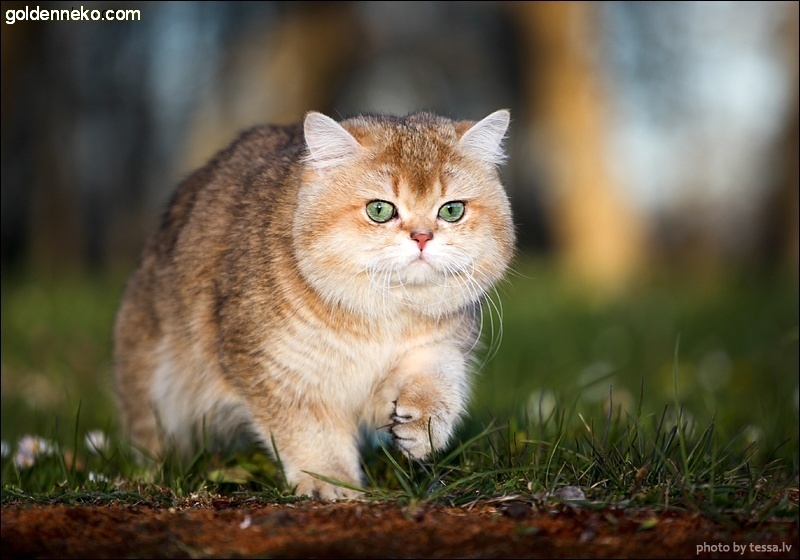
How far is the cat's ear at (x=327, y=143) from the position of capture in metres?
3.23

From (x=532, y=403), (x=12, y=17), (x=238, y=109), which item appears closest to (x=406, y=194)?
(x=532, y=403)

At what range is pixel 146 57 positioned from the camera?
13.8 metres

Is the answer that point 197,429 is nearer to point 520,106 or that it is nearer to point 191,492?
point 191,492

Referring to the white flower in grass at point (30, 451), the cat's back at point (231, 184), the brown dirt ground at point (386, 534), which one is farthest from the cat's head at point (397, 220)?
the white flower in grass at point (30, 451)

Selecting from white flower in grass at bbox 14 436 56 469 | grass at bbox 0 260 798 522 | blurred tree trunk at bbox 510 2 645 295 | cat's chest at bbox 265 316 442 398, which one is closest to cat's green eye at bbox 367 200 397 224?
cat's chest at bbox 265 316 442 398

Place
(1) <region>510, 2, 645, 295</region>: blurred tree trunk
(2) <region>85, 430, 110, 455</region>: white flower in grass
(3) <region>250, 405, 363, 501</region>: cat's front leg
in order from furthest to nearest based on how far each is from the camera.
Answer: (1) <region>510, 2, 645, 295</region>: blurred tree trunk → (2) <region>85, 430, 110, 455</region>: white flower in grass → (3) <region>250, 405, 363, 501</region>: cat's front leg

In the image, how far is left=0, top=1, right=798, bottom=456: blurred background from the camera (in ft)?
20.0

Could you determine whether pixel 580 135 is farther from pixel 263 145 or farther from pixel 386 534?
pixel 386 534

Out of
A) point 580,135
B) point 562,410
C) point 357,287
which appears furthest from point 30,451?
point 580,135

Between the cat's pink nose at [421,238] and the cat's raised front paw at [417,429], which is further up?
the cat's pink nose at [421,238]

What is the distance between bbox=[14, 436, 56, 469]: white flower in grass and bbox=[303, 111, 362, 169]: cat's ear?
1522 millimetres

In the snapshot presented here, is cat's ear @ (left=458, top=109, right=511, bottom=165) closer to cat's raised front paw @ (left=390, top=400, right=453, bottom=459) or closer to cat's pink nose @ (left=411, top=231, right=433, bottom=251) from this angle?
cat's pink nose @ (left=411, top=231, right=433, bottom=251)

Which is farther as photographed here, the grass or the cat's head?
the cat's head

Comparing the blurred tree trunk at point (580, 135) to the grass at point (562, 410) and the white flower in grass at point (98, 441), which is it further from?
the white flower in grass at point (98, 441)
